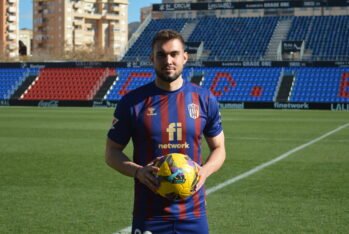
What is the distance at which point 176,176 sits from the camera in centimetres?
349

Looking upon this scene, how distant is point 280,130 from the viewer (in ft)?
73.0

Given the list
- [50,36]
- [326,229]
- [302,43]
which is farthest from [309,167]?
[50,36]

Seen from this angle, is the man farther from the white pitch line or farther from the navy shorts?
the white pitch line

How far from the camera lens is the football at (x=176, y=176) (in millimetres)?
3500

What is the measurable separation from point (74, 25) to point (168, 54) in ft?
478

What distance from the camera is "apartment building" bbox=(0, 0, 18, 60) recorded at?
12762cm

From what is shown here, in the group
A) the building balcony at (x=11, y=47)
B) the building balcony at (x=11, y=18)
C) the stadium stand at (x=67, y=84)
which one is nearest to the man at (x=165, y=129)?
the stadium stand at (x=67, y=84)

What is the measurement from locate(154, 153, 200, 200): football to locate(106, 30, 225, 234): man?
10 cm

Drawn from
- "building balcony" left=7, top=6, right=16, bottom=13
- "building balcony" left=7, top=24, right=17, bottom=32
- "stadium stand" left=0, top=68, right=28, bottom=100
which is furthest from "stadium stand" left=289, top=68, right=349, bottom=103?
"building balcony" left=7, top=6, right=16, bottom=13

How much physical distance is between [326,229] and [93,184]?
4237mm

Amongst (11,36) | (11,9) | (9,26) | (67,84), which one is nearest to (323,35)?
(67,84)

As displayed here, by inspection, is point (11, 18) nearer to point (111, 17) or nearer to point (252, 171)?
point (111, 17)

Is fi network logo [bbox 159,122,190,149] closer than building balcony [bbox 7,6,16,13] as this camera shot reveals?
Yes

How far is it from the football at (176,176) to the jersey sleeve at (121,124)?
1.24 ft
